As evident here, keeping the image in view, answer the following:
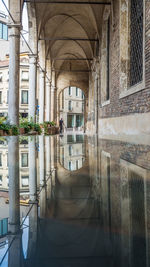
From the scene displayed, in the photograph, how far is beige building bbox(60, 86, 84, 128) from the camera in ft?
163

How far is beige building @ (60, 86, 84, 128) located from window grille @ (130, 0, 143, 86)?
40.1 m

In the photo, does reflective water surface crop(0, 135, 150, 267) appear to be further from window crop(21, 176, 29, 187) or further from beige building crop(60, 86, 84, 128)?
beige building crop(60, 86, 84, 128)

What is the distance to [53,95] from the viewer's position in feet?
99.8

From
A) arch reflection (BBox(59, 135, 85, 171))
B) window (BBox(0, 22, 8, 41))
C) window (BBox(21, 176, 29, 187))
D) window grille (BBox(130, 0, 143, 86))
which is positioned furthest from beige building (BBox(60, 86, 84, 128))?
window (BBox(21, 176, 29, 187))

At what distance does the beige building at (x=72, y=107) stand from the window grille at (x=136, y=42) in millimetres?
40143

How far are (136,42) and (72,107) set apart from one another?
43679mm

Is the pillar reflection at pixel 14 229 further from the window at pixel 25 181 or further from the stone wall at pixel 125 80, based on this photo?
the stone wall at pixel 125 80

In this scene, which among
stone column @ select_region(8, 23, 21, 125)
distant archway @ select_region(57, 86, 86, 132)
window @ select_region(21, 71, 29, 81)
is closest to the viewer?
stone column @ select_region(8, 23, 21, 125)

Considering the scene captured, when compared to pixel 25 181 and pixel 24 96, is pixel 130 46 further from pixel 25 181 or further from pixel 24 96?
pixel 24 96

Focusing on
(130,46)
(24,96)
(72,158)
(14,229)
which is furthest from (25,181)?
(24,96)

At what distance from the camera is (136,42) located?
773 cm

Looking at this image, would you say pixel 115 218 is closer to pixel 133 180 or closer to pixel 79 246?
pixel 79 246

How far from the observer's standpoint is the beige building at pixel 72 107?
49.6 metres

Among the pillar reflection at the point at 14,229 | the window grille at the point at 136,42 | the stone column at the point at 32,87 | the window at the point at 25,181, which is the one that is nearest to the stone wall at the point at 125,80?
the window grille at the point at 136,42
